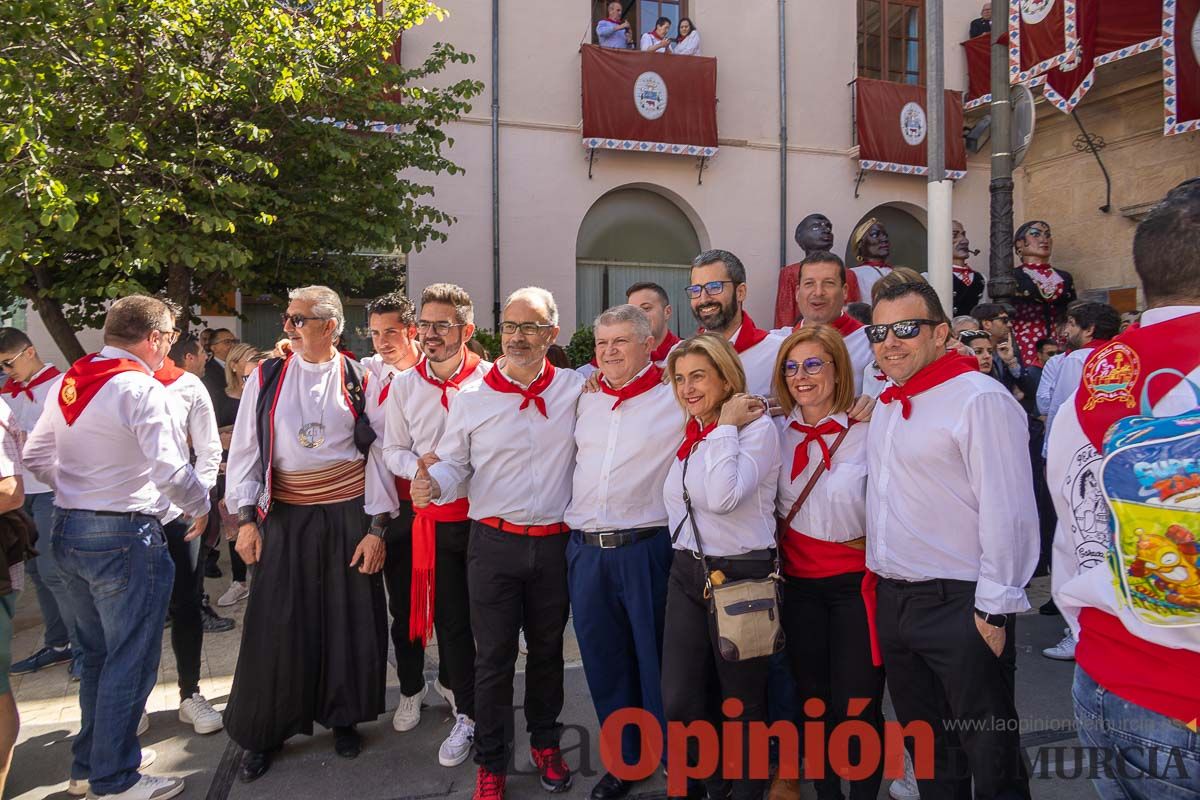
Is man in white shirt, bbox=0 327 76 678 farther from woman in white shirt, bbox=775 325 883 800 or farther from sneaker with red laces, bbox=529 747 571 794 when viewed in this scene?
woman in white shirt, bbox=775 325 883 800

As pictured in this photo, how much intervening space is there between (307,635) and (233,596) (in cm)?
283

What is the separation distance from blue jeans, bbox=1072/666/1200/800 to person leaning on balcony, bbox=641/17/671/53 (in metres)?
10.6

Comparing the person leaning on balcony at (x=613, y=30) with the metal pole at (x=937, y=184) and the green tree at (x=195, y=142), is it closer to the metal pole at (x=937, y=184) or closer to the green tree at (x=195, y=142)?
the green tree at (x=195, y=142)

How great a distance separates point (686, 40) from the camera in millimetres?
11055

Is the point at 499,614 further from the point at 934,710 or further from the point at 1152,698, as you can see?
the point at 1152,698

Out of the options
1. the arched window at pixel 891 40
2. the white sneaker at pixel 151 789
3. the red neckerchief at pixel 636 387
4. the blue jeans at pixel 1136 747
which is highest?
the arched window at pixel 891 40

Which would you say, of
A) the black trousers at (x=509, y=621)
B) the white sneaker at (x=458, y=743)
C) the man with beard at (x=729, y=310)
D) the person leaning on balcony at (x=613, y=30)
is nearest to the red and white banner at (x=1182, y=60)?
the person leaning on balcony at (x=613, y=30)

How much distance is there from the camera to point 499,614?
3.30 meters

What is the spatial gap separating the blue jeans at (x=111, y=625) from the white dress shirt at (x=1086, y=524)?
10.8 ft

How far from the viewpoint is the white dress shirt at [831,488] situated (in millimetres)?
2875

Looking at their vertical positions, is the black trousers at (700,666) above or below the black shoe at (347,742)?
above

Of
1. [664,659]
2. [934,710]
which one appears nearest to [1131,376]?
[934,710]

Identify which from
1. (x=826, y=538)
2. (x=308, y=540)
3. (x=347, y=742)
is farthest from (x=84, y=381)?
(x=826, y=538)

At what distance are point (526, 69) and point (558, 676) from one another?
9.29m
